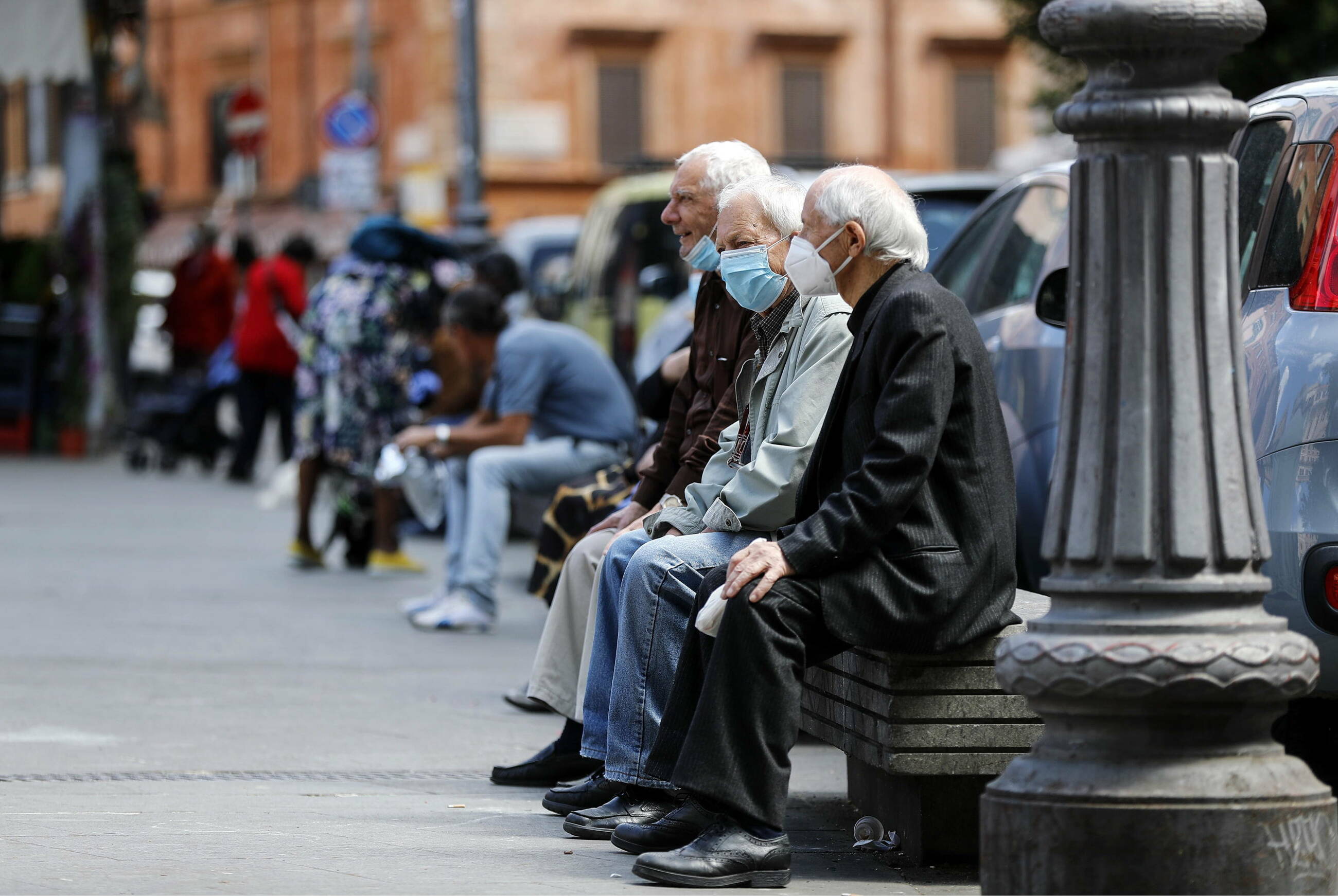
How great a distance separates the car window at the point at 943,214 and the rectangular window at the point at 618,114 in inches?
1093

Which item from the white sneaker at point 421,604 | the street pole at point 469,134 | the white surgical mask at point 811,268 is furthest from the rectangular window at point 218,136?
the white surgical mask at point 811,268

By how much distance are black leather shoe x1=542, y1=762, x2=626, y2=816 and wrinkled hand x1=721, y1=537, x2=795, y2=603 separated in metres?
1.11

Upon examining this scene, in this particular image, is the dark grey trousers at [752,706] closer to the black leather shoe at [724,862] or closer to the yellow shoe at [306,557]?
the black leather shoe at [724,862]

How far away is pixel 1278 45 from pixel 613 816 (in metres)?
12.1

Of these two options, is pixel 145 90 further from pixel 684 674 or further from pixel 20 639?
pixel 684 674

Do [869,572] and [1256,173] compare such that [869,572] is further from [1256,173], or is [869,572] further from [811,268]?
[1256,173]

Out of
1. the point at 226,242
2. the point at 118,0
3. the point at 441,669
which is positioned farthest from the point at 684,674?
the point at 226,242

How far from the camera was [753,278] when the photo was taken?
18.0 ft

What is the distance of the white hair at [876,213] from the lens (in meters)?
4.96

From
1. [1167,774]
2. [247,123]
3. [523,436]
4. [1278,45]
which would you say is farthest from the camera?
[247,123]

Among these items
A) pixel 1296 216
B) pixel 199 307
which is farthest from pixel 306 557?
pixel 199 307

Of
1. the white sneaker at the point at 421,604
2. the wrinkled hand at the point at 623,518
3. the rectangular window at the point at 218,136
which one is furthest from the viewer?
the rectangular window at the point at 218,136

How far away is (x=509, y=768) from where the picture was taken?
6258 mm

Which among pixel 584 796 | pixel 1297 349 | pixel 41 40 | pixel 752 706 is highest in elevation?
pixel 41 40
